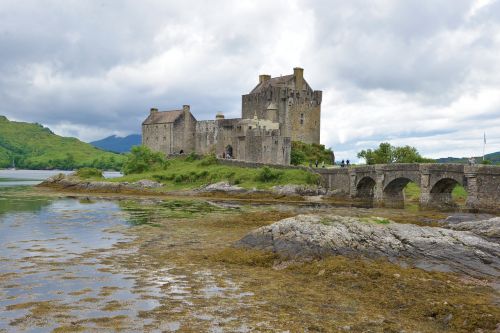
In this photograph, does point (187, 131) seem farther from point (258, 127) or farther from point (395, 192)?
point (395, 192)

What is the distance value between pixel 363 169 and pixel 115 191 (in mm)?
31097

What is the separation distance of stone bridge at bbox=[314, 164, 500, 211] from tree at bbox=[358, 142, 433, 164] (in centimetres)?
1581

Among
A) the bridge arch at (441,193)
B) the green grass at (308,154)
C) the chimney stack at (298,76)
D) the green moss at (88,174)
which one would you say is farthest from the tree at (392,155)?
the green moss at (88,174)

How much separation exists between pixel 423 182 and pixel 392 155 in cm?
2795

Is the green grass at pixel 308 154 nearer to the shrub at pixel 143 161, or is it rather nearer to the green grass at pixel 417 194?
the green grass at pixel 417 194

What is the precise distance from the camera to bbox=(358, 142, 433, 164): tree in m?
73.6

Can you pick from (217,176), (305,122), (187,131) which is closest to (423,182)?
(217,176)

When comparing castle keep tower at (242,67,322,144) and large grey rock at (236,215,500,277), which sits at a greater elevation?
castle keep tower at (242,67,322,144)

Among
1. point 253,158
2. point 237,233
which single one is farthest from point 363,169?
point 237,233

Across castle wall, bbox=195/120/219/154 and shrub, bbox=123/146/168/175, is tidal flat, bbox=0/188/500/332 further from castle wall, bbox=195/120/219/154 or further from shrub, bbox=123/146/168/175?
castle wall, bbox=195/120/219/154

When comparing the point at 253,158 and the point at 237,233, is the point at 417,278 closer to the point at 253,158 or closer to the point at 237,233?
the point at 237,233

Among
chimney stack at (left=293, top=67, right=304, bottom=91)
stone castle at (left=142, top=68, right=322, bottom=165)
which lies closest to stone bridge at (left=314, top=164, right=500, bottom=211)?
stone castle at (left=142, top=68, right=322, bottom=165)

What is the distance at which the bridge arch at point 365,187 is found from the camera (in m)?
57.6

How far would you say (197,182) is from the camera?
6619 centimetres
